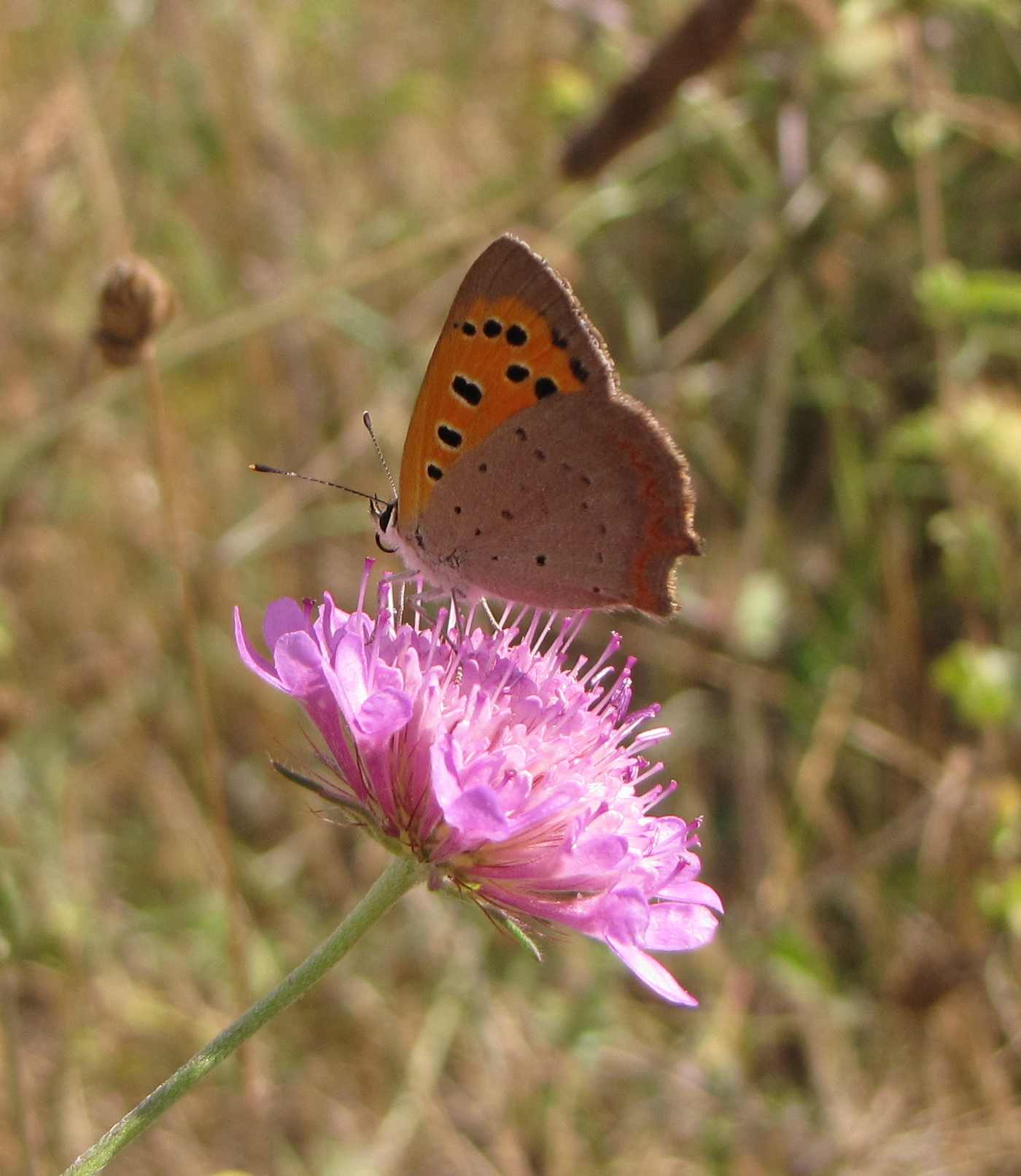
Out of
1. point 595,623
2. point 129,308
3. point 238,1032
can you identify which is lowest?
point 238,1032

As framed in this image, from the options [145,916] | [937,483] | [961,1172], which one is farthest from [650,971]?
[937,483]

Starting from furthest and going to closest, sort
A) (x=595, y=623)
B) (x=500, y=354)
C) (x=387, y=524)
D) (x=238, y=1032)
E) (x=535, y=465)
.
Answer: (x=595, y=623) < (x=387, y=524) < (x=535, y=465) < (x=500, y=354) < (x=238, y=1032)

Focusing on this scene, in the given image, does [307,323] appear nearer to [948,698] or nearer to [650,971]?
[948,698]

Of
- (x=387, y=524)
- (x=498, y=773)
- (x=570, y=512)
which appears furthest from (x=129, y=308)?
(x=498, y=773)

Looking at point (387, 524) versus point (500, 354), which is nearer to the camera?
point (500, 354)

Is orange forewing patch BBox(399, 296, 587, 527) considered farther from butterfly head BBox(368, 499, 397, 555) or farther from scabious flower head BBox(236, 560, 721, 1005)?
scabious flower head BBox(236, 560, 721, 1005)

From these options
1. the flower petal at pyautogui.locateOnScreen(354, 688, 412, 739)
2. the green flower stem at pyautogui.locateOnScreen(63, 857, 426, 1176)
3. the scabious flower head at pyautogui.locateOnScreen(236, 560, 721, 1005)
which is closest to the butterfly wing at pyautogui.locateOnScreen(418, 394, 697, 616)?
the scabious flower head at pyautogui.locateOnScreen(236, 560, 721, 1005)

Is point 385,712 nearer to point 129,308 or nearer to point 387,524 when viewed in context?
point 387,524
